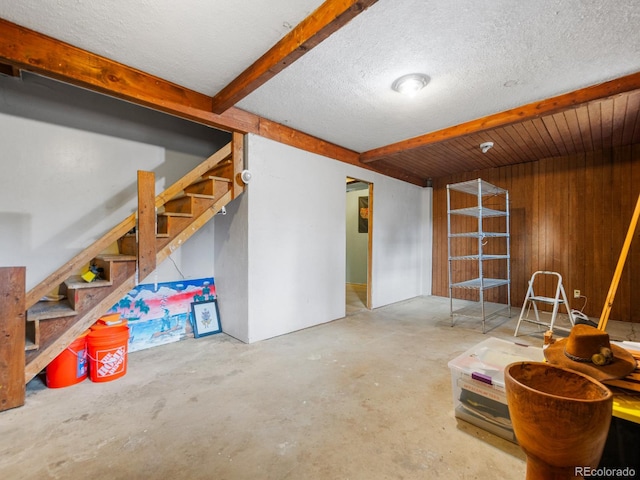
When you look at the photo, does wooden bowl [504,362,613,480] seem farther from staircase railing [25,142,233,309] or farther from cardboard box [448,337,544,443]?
staircase railing [25,142,233,309]

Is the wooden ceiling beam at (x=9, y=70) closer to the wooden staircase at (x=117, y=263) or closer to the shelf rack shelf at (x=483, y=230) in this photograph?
the wooden staircase at (x=117, y=263)

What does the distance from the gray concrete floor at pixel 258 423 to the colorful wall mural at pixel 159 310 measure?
0.84ft

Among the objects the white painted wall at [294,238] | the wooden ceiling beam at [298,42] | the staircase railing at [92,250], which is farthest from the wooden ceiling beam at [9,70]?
the white painted wall at [294,238]

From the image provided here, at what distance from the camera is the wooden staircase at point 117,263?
2035 mm

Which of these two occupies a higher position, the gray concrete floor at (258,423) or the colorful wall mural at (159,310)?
the colorful wall mural at (159,310)

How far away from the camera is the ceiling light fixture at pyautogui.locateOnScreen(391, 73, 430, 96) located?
2.32m

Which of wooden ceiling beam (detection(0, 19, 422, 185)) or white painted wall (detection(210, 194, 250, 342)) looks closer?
wooden ceiling beam (detection(0, 19, 422, 185))

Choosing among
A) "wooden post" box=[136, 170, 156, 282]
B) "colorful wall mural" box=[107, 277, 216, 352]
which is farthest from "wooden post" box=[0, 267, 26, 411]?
"colorful wall mural" box=[107, 277, 216, 352]

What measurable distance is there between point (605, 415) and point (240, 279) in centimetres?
294

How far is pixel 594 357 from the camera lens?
1012 millimetres

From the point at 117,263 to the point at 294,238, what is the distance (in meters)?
1.80

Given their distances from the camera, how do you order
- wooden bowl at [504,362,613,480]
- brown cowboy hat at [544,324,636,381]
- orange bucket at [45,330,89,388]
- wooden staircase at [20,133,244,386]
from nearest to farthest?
1. wooden bowl at [504,362,613,480]
2. brown cowboy hat at [544,324,636,381]
3. wooden staircase at [20,133,244,386]
4. orange bucket at [45,330,89,388]

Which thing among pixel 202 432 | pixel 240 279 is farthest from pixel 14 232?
pixel 202 432

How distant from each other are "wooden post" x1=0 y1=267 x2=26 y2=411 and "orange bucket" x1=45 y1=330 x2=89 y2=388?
0.25 metres
